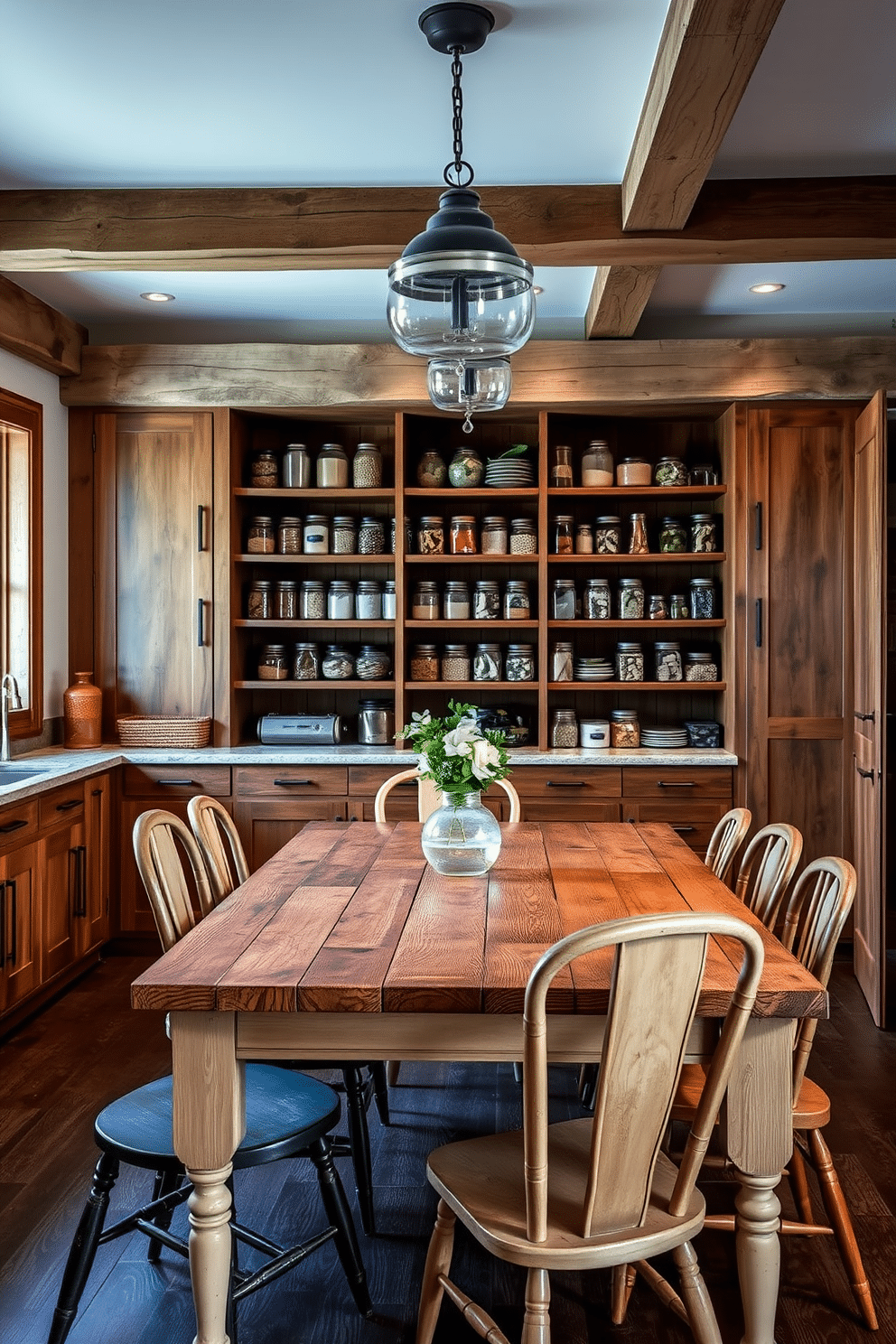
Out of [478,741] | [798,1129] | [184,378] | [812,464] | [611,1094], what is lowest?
[798,1129]

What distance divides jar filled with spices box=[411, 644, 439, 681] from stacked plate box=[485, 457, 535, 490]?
777 mm

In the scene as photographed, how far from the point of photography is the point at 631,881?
8.49ft

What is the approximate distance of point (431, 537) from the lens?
16.0ft

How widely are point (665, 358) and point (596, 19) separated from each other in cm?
222

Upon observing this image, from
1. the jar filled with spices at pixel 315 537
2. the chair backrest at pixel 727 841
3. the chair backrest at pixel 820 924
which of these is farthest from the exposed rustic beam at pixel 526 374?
the chair backrest at pixel 820 924

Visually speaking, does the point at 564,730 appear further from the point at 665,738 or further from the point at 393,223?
the point at 393,223

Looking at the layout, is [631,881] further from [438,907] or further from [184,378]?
[184,378]

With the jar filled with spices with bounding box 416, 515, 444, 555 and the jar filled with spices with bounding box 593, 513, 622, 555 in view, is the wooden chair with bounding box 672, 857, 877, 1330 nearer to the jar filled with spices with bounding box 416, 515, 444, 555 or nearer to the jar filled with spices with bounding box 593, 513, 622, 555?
the jar filled with spices with bounding box 593, 513, 622, 555

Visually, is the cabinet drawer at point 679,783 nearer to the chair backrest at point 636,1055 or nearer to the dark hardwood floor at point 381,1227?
the dark hardwood floor at point 381,1227

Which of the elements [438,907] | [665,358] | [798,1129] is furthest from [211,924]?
[665,358]

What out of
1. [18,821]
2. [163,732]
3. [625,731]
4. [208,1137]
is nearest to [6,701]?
[163,732]

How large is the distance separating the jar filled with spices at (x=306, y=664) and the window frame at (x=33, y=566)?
1.08 metres

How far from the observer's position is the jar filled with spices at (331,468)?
4906 mm

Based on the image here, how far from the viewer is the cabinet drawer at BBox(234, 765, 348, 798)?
4.62 metres
